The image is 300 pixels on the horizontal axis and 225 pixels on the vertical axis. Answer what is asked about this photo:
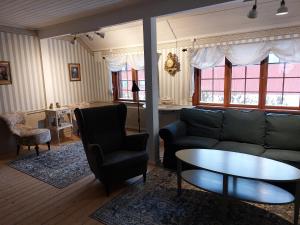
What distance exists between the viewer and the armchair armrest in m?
2.99

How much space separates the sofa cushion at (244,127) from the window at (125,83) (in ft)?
8.99

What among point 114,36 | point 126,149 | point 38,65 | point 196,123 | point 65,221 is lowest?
point 65,221

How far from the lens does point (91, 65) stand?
6.06 meters

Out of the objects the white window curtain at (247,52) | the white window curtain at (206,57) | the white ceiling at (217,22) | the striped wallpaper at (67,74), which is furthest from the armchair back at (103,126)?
the striped wallpaper at (67,74)

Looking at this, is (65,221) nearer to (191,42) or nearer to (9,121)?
(9,121)

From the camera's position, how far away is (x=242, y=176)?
193cm

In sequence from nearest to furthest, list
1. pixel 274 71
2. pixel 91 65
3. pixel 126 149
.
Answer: pixel 126 149 < pixel 274 71 < pixel 91 65

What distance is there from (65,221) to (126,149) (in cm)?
120

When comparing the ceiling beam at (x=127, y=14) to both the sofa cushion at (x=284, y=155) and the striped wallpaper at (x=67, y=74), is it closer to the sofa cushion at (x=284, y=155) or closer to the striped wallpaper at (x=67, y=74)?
the striped wallpaper at (x=67, y=74)

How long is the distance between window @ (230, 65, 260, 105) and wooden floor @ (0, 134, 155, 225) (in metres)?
2.66

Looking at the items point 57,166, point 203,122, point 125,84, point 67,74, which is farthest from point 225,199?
point 67,74

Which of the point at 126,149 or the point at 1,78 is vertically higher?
the point at 1,78

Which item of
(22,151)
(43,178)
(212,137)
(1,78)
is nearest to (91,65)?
(1,78)

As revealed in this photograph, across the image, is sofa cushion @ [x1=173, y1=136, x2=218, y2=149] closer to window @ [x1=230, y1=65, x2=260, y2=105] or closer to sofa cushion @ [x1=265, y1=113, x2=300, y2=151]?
sofa cushion @ [x1=265, y1=113, x2=300, y2=151]
